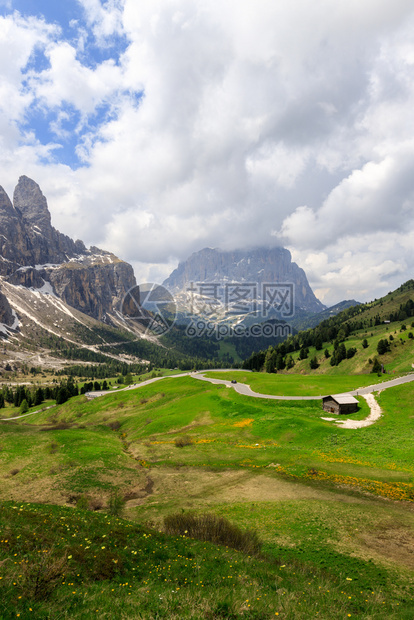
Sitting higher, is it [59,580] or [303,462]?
[59,580]

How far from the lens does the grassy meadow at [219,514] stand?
12078 millimetres

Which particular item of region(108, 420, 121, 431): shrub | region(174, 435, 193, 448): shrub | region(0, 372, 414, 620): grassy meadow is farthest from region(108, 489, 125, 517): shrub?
region(108, 420, 121, 431): shrub

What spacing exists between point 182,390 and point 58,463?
60.6 metres

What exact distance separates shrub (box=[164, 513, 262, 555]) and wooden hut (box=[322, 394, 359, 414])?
47.2 metres

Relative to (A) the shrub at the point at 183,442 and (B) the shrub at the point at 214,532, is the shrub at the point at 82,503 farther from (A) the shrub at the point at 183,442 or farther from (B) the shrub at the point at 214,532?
(A) the shrub at the point at 183,442

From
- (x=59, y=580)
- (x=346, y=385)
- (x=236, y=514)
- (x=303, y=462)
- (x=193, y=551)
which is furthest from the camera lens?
(x=346, y=385)

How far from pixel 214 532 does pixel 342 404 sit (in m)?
49.9

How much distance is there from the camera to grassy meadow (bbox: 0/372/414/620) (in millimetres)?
12078

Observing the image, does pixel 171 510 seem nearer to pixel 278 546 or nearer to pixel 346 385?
pixel 278 546

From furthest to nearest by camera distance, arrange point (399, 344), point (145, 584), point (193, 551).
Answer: point (399, 344) < point (193, 551) < point (145, 584)

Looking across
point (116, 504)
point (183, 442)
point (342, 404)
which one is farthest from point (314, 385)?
point (116, 504)

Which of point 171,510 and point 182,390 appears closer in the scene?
point 171,510

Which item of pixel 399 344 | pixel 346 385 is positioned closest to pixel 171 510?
pixel 346 385

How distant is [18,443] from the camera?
47.5 metres
